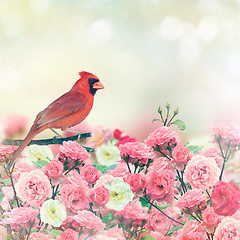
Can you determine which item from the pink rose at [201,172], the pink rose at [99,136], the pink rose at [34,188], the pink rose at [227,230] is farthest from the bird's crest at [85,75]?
the pink rose at [227,230]

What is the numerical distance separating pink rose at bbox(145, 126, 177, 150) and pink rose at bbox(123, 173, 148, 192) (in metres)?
0.15

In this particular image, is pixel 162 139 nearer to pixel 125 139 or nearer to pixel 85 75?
pixel 125 139

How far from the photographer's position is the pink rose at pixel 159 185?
1.43 metres

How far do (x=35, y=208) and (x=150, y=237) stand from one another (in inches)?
18.1

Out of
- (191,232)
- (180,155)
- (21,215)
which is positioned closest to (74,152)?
(21,215)

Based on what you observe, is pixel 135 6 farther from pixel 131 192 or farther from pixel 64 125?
pixel 131 192

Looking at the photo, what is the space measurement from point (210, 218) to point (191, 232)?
9 centimetres

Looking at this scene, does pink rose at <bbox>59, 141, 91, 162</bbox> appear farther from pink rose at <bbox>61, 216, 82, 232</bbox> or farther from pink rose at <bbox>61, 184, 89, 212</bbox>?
pink rose at <bbox>61, 216, 82, 232</bbox>

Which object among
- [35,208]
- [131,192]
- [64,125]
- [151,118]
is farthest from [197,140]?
[35,208]

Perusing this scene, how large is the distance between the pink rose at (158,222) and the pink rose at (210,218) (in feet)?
0.47

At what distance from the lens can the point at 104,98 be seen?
1604mm

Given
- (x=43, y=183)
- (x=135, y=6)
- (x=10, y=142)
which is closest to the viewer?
(x=43, y=183)

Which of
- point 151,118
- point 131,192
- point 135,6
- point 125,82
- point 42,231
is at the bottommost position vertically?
point 42,231

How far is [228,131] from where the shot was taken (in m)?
1.58
